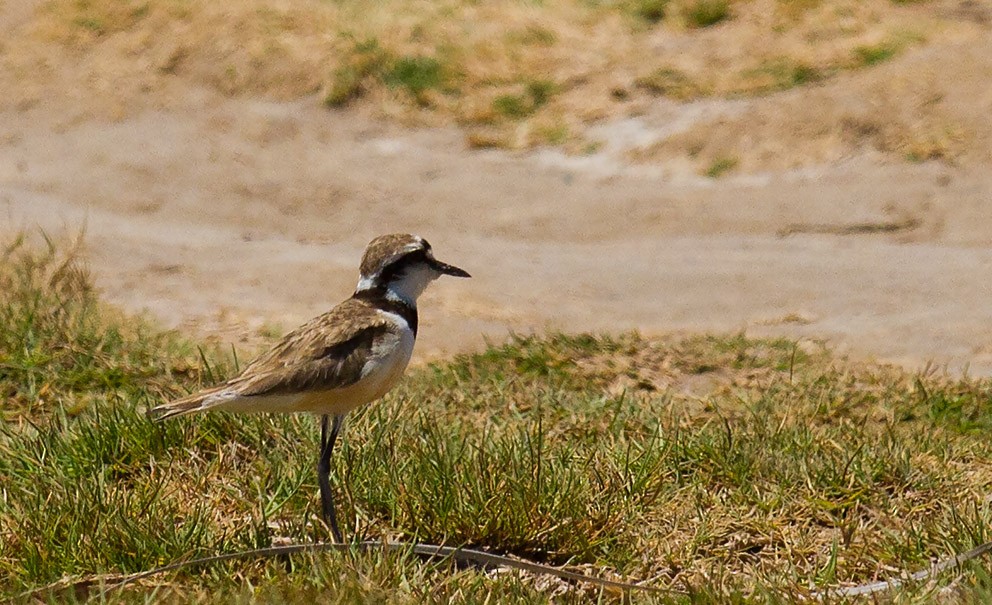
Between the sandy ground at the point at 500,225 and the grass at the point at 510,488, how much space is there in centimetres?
150

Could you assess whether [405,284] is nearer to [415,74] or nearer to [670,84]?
[670,84]

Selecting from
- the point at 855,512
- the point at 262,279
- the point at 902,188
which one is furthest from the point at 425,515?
the point at 902,188

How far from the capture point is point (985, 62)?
11562mm

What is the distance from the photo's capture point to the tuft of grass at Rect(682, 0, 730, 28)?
45.4ft

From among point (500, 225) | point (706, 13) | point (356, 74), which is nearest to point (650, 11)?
point (706, 13)

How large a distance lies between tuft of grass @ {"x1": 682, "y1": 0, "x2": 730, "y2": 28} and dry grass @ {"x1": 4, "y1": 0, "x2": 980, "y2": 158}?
13 mm

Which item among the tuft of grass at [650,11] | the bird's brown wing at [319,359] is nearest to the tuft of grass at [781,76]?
the tuft of grass at [650,11]

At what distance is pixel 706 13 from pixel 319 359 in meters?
10.2

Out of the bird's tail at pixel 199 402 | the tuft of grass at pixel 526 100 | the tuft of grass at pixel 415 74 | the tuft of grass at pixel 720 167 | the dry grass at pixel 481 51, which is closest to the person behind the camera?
the bird's tail at pixel 199 402

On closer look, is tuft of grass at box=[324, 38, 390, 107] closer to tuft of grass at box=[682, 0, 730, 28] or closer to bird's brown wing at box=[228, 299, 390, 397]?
tuft of grass at box=[682, 0, 730, 28]

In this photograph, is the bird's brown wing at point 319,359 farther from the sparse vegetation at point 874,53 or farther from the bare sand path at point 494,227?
the sparse vegetation at point 874,53

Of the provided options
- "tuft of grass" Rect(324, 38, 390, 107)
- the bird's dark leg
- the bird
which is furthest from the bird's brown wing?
"tuft of grass" Rect(324, 38, 390, 107)

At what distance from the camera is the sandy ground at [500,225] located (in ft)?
28.2

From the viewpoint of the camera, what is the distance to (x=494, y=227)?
11031 mm
